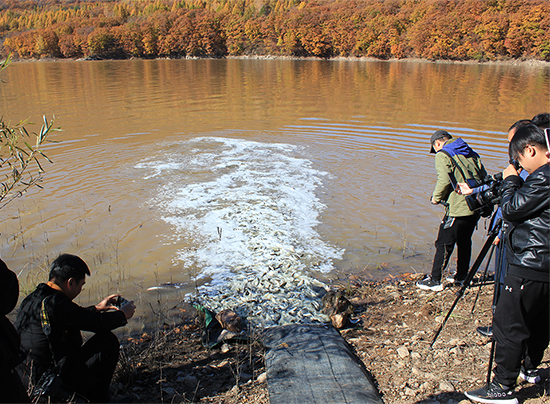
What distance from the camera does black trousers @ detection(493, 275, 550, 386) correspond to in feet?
8.82

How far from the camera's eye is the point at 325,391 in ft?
10.3

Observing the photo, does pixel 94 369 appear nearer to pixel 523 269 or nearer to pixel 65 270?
pixel 65 270

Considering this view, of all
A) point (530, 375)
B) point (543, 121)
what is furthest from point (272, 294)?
point (543, 121)

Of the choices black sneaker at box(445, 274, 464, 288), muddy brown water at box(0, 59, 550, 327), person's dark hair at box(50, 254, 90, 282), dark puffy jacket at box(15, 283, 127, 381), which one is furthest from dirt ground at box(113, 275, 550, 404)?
muddy brown water at box(0, 59, 550, 327)

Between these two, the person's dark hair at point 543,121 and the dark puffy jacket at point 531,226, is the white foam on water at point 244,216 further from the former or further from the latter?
the person's dark hair at point 543,121

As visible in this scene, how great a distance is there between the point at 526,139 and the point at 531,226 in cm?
62

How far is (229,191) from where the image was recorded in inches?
359

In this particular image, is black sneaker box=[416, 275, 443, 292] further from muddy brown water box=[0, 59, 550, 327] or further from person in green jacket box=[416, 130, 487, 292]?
muddy brown water box=[0, 59, 550, 327]

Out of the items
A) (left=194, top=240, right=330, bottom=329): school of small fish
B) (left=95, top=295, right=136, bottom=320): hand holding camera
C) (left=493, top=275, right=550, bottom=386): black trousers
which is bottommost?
(left=194, top=240, right=330, bottom=329): school of small fish

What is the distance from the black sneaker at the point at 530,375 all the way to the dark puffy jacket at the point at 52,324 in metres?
3.38

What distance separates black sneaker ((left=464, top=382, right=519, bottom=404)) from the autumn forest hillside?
225ft

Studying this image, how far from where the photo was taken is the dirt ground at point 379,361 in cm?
319

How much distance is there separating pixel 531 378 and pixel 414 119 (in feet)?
50.4

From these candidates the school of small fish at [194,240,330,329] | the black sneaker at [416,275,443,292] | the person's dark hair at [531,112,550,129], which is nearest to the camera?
the person's dark hair at [531,112,550,129]
